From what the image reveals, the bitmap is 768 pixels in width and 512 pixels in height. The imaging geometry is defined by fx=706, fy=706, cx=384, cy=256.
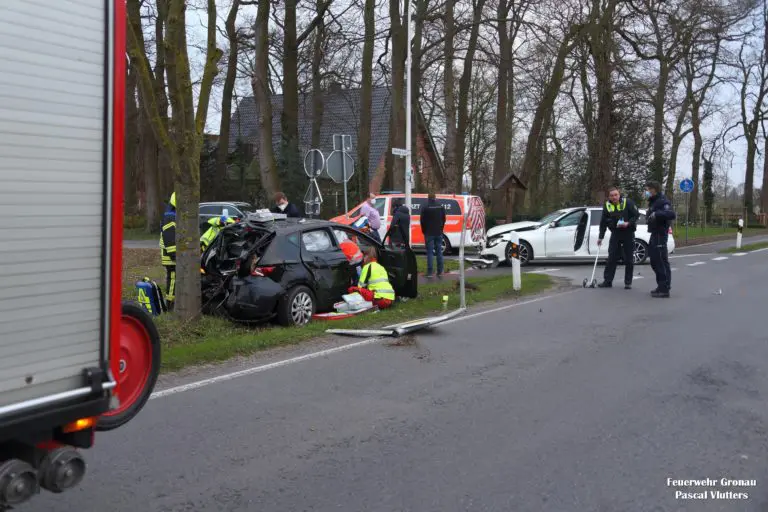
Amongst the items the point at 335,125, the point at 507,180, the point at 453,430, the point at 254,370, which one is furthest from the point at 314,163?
the point at 335,125

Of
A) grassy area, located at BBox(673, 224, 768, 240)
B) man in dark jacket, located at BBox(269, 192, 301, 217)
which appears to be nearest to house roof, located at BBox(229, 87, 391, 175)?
grassy area, located at BBox(673, 224, 768, 240)

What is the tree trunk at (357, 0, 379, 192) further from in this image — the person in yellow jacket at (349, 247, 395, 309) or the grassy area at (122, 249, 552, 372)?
the person in yellow jacket at (349, 247, 395, 309)

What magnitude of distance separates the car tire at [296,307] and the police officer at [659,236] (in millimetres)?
6026

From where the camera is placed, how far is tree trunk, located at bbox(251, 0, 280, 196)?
72.0 ft

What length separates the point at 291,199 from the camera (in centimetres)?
3167

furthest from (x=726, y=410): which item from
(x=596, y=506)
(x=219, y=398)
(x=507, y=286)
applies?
(x=507, y=286)

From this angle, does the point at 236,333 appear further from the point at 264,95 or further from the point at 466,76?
the point at 466,76

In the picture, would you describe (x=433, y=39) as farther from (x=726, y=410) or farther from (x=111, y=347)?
(x=111, y=347)

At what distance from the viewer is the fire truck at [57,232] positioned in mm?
2707

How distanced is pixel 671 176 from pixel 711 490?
124ft

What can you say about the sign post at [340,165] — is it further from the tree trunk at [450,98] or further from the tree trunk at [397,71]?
the tree trunk at [450,98]

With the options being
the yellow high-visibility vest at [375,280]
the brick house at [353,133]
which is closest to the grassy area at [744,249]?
the yellow high-visibility vest at [375,280]

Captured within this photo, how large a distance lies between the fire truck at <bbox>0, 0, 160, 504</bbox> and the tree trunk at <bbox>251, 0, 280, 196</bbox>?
64.4ft

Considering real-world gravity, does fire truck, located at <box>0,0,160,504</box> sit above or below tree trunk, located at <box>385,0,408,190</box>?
below
